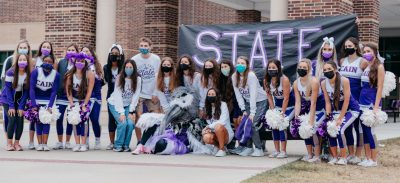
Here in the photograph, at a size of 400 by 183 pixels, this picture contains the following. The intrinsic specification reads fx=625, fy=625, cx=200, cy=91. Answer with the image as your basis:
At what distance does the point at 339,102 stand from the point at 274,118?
1050mm

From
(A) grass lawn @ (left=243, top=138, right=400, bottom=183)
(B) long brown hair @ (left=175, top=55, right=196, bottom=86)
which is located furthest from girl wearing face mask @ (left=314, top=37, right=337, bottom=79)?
(B) long brown hair @ (left=175, top=55, right=196, bottom=86)

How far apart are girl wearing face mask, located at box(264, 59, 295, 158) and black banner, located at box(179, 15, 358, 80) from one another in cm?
115

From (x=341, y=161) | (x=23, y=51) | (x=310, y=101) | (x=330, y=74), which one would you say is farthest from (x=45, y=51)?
(x=341, y=161)

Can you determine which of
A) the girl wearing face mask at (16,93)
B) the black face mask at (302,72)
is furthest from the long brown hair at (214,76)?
the girl wearing face mask at (16,93)

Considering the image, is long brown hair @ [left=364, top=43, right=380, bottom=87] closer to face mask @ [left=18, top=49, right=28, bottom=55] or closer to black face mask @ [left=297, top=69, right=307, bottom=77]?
black face mask @ [left=297, top=69, right=307, bottom=77]

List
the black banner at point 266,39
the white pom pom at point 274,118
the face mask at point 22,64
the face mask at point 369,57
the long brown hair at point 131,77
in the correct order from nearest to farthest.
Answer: the face mask at point 369,57
the white pom pom at point 274,118
the face mask at point 22,64
the long brown hair at point 131,77
the black banner at point 266,39

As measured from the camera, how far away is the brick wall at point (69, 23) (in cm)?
1561

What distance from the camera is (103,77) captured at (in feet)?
34.2

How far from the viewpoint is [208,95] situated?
962cm

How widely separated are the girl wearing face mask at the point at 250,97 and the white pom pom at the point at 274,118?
0.36 metres

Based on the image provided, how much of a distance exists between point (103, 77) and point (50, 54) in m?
0.95

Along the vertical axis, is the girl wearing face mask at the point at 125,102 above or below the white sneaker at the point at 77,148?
above

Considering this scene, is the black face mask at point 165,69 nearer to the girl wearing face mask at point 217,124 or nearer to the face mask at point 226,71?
the girl wearing face mask at point 217,124

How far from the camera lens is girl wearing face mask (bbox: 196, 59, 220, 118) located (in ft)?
31.9
